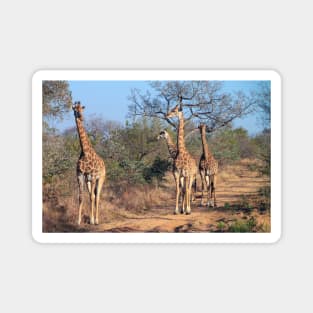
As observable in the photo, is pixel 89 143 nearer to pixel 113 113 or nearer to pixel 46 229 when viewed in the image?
pixel 113 113

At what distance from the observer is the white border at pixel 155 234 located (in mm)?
6629

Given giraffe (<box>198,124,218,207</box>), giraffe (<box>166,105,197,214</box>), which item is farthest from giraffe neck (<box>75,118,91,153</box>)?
giraffe (<box>198,124,218,207</box>)

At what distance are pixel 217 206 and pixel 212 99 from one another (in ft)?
2.50

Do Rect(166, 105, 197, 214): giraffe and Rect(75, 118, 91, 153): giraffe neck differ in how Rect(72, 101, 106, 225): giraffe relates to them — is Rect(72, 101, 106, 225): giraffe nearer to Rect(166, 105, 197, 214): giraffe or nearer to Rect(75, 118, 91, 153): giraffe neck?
Rect(75, 118, 91, 153): giraffe neck

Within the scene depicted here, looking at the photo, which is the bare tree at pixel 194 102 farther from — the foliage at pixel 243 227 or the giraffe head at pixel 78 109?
the foliage at pixel 243 227

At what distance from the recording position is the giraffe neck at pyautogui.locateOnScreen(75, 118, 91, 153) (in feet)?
22.1

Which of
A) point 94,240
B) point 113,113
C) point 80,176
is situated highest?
point 113,113

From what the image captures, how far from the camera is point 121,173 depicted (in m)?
6.75

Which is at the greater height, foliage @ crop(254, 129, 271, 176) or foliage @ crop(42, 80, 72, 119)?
foliage @ crop(42, 80, 72, 119)

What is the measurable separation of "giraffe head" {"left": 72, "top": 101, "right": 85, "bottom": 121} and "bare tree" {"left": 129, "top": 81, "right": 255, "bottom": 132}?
348 millimetres

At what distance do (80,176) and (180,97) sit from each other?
2.97ft

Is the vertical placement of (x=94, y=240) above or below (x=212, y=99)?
below

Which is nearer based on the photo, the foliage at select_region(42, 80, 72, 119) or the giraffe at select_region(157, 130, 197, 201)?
the foliage at select_region(42, 80, 72, 119)
